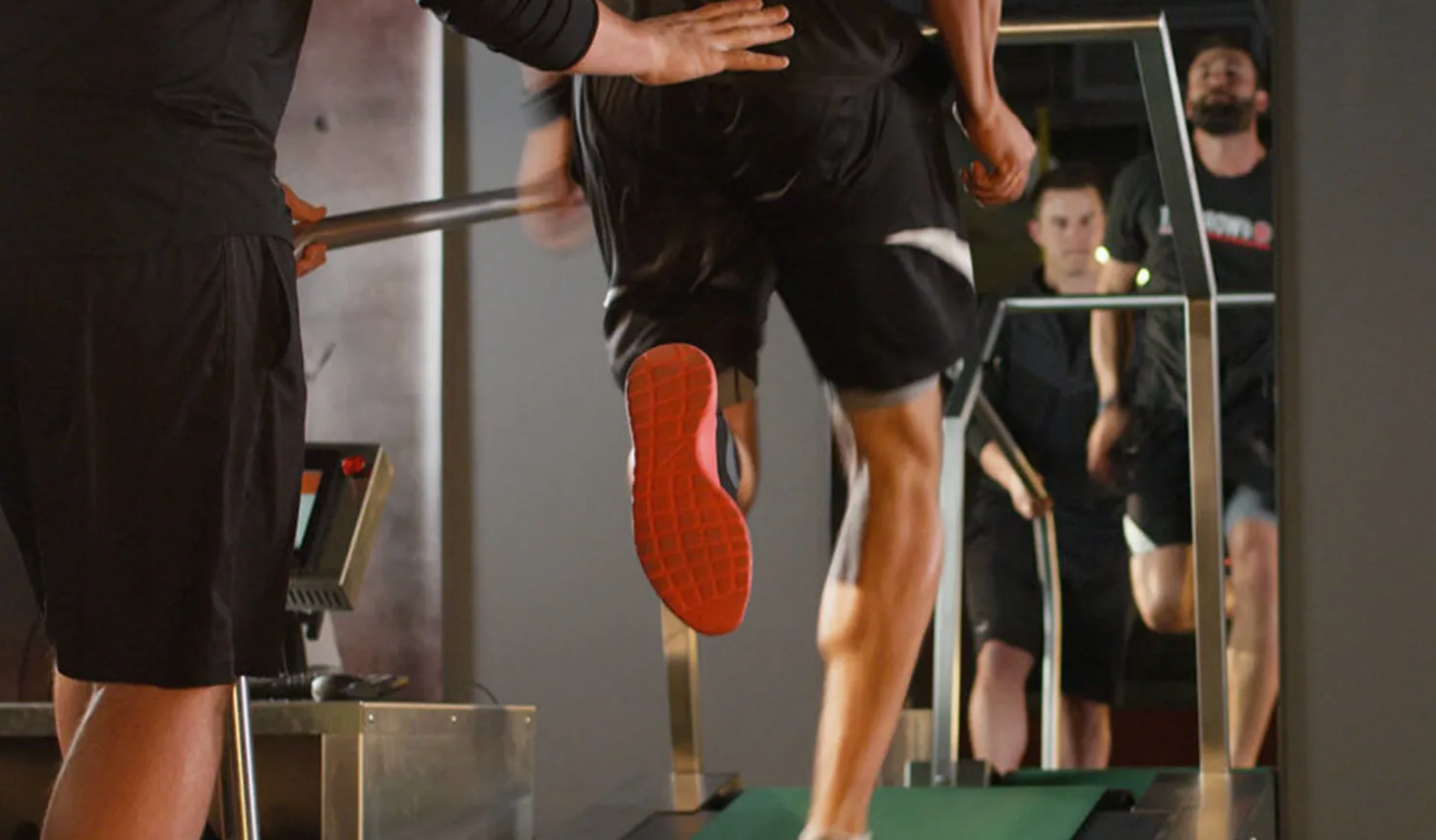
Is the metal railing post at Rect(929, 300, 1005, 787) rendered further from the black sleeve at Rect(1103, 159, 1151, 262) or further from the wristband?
the wristband

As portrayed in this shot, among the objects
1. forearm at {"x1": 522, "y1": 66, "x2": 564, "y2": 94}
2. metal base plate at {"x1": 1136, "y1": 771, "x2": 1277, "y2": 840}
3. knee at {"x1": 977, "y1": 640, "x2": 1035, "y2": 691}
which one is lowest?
metal base plate at {"x1": 1136, "y1": 771, "x2": 1277, "y2": 840}

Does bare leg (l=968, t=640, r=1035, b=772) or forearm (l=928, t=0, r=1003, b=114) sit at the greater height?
forearm (l=928, t=0, r=1003, b=114)

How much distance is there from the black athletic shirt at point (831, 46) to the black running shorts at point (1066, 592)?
74.1 inches

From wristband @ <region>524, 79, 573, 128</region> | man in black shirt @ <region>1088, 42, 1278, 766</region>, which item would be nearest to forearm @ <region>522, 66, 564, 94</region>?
wristband @ <region>524, 79, 573, 128</region>

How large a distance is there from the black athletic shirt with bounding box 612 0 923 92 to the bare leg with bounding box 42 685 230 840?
1138 millimetres

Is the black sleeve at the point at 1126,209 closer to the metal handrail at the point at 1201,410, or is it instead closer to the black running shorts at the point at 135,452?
the metal handrail at the point at 1201,410

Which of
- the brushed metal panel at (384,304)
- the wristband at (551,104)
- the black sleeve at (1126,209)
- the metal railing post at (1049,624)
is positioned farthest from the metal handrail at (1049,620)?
the wristband at (551,104)

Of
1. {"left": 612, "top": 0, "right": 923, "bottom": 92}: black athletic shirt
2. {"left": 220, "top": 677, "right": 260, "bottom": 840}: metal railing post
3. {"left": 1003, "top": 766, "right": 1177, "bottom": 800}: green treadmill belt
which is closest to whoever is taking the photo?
{"left": 220, "top": 677, "right": 260, "bottom": 840}: metal railing post

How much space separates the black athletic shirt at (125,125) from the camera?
1.44 m

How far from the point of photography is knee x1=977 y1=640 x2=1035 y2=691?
4039mm

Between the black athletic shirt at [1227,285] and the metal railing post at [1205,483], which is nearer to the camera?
the metal railing post at [1205,483]

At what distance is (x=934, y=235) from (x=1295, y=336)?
1.96m

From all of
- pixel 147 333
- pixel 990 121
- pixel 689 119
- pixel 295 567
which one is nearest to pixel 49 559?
pixel 147 333

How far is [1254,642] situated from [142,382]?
9.75 ft
